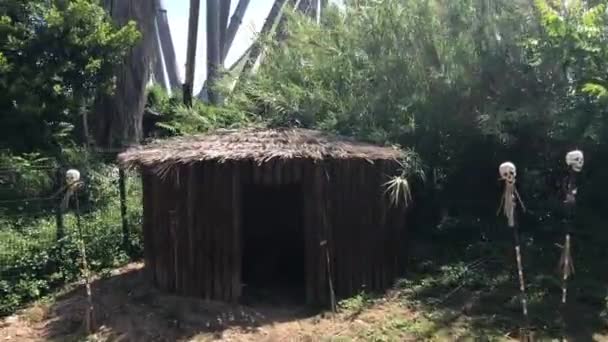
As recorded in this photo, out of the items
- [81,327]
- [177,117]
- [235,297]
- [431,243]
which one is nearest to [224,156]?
[235,297]

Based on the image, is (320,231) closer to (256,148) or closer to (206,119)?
(256,148)

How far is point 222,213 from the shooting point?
7211mm

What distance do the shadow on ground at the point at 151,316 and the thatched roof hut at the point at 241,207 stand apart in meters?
0.22

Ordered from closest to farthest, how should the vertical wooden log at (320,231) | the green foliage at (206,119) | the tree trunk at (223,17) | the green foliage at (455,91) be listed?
the vertical wooden log at (320,231) → the green foliage at (455,91) → the green foliage at (206,119) → the tree trunk at (223,17)

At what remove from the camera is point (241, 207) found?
289 inches

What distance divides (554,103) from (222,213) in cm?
474

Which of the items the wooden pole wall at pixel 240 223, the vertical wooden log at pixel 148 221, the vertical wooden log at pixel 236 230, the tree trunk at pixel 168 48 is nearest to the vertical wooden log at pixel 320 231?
the wooden pole wall at pixel 240 223

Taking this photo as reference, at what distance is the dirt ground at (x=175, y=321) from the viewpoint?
670cm

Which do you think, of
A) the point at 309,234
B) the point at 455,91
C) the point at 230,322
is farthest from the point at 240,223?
the point at 455,91

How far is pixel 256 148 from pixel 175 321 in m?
2.19

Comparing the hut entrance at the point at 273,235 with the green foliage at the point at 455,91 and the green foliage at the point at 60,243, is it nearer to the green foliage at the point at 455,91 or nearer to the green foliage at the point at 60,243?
the green foliage at the point at 455,91

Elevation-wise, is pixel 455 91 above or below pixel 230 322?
above

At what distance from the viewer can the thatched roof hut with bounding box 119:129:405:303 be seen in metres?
7.20

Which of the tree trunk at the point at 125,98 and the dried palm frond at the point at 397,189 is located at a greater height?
the tree trunk at the point at 125,98
